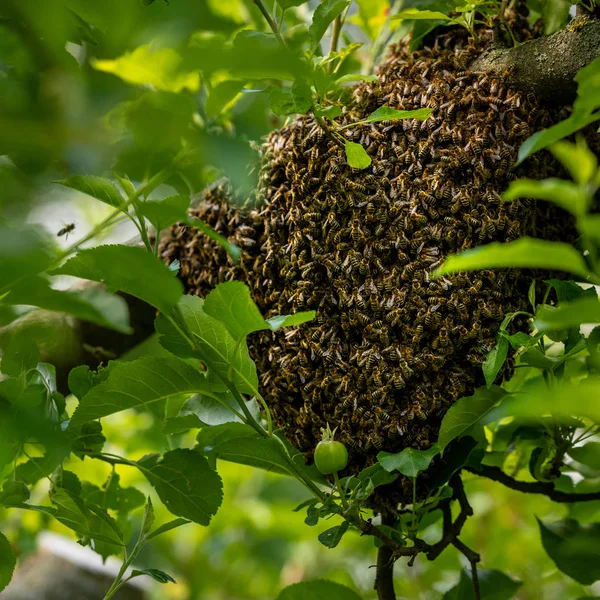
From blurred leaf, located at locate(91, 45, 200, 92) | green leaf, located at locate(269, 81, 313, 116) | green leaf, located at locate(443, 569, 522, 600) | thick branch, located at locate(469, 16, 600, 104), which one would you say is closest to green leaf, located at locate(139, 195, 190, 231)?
blurred leaf, located at locate(91, 45, 200, 92)

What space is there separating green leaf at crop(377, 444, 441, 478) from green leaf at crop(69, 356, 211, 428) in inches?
7.7

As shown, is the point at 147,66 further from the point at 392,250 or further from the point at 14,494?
the point at 14,494

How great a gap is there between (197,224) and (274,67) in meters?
0.20

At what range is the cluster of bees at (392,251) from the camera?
690 mm

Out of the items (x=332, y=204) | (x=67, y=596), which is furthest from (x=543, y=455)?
(x=67, y=596)

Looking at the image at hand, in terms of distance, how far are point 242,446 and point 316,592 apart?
276 mm

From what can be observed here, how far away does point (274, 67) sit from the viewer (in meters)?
0.32

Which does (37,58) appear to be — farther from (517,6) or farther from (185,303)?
(517,6)

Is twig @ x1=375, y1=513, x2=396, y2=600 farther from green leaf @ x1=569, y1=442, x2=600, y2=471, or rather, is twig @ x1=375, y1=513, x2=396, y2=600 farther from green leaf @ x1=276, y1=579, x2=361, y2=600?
green leaf @ x1=569, y1=442, x2=600, y2=471

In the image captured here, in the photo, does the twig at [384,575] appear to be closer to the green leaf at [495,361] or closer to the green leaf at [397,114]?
the green leaf at [495,361]

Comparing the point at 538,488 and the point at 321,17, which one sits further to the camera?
the point at 538,488

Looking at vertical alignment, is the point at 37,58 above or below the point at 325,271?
above

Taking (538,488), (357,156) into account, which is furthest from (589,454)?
(357,156)

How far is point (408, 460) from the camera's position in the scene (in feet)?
2.11
